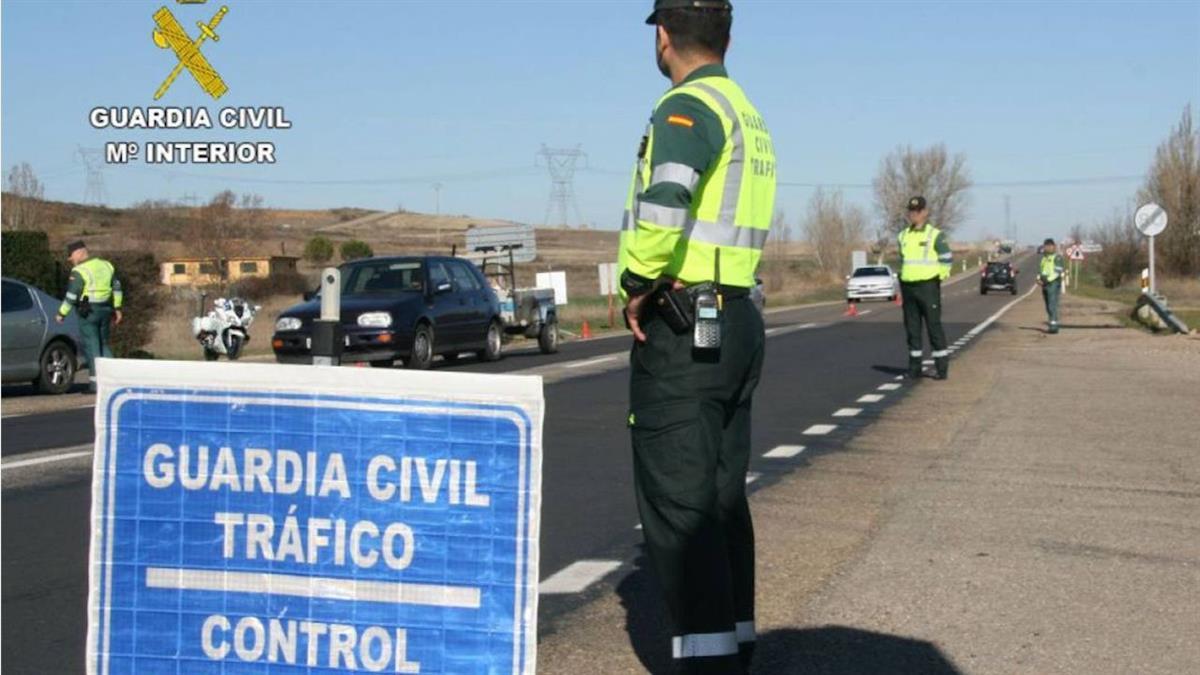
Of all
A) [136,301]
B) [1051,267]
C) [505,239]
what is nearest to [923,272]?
[1051,267]

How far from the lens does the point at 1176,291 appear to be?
62.0 metres

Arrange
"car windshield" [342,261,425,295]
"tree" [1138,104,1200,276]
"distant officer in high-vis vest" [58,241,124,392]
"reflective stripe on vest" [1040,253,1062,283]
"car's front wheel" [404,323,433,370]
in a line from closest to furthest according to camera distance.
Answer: "distant officer in high-vis vest" [58,241,124,392]
"car's front wheel" [404,323,433,370]
"car windshield" [342,261,425,295]
"reflective stripe on vest" [1040,253,1062,283]
"tree" [1138,104,1200,276]

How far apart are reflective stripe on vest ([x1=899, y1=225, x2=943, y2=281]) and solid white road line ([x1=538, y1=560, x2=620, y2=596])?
11608 mm

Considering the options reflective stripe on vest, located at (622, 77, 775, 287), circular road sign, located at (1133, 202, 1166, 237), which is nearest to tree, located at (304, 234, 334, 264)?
circular road sign, located at (1133, 202, 1166, 237)

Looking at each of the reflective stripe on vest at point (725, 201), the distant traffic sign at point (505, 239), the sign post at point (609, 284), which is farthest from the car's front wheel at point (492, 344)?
the reflective stripe on vest at point (725, 201)

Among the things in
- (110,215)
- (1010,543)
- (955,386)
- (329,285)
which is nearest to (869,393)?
(955,386)

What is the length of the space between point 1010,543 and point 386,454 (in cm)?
534

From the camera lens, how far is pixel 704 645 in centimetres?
474

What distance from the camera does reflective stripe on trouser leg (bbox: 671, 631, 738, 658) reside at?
15.5 feet

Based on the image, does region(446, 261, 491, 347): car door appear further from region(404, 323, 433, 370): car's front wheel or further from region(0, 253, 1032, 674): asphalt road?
region(404, 323, 433, 370): car's front wheel

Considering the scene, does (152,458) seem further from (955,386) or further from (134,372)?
(955,386)

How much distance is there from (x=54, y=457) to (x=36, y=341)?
8.27 m

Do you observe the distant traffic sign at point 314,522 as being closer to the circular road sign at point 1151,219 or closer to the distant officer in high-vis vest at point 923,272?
the distant officer in high-vis vest at point 923,272

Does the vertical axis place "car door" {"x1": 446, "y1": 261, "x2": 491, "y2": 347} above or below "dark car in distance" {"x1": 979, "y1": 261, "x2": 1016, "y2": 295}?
above
